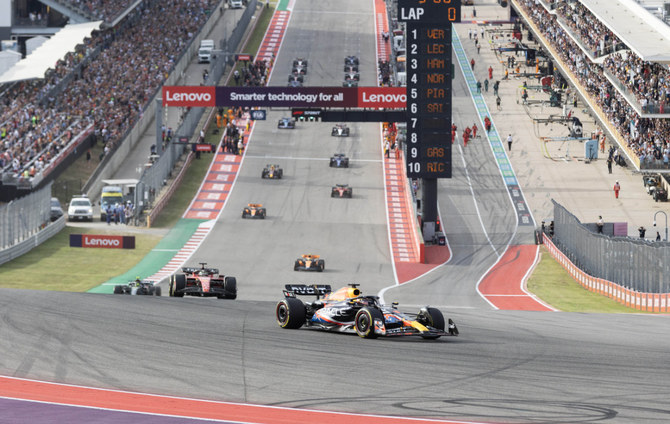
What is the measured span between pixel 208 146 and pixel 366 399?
5773 cm

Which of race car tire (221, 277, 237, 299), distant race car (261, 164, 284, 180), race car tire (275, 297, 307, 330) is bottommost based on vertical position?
race car tire (221, 277, 237, 299)

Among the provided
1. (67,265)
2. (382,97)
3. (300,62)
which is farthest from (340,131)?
(67,265)

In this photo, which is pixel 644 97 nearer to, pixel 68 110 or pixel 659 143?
pixel 659 143

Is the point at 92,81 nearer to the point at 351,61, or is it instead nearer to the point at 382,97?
the point at 382,97

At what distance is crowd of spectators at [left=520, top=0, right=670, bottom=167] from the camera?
67062 millimetres

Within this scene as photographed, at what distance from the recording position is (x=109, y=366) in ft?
61.0

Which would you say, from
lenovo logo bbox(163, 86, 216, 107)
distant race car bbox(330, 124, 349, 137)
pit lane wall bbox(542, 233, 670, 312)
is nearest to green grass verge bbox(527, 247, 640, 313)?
pit lane wall bbox(542, 233, 670, 312)

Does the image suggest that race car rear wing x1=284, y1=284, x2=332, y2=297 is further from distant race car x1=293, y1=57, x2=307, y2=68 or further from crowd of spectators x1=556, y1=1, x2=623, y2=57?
distant race car x1=293, y1=57, x2=307, y2=68

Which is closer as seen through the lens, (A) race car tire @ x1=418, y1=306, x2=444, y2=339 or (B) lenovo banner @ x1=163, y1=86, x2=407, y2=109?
(A) race car tire @ x1=418, y1=306, x2=444, y2=339

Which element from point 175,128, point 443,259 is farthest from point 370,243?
point 175,128

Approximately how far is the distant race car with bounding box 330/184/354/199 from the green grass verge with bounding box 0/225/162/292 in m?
13.8

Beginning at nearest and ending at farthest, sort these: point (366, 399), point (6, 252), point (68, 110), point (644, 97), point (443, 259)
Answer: point (366, 399)
point (6, 252)
point (443, 259)
point (644, 97)
point (68, 110)

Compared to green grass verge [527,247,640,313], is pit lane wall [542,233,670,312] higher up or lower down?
higher up

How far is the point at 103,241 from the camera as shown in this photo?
56.6 metres
